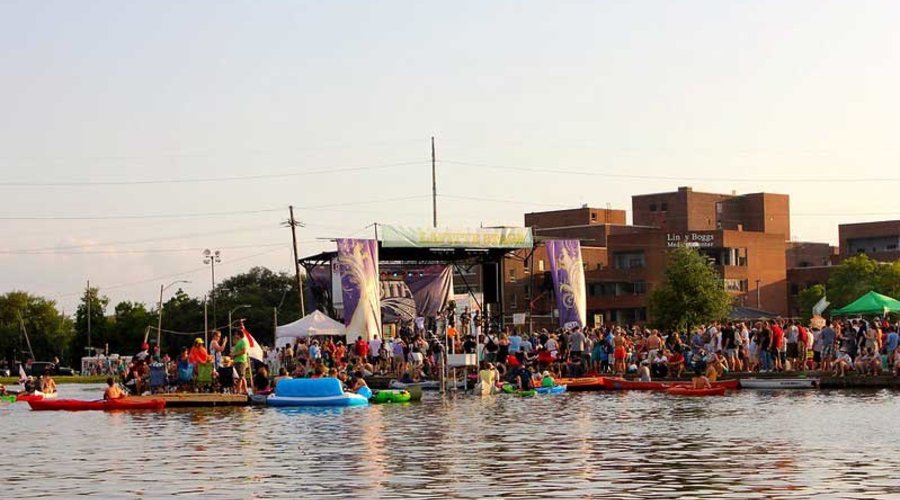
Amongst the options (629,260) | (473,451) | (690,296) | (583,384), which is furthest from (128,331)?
(473,451)

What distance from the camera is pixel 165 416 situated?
38688mm

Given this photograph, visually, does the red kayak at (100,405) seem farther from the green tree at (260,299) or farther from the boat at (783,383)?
the green tree at (260,299)

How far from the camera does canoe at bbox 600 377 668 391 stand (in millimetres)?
48531

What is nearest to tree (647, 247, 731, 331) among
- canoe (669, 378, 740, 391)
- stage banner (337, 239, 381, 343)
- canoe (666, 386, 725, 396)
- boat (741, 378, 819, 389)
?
Result: stage banner (337, 239, 381, 343)

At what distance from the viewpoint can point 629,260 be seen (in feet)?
445

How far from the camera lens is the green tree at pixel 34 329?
476ft

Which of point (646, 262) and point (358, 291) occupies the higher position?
point (646, 262)

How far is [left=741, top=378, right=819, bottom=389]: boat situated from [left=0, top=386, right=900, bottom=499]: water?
5.47 metres

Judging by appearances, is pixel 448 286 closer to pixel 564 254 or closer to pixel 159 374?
pixel 564 254

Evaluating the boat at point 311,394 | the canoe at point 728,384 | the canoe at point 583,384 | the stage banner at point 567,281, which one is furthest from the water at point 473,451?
the stage banner at point 567,281

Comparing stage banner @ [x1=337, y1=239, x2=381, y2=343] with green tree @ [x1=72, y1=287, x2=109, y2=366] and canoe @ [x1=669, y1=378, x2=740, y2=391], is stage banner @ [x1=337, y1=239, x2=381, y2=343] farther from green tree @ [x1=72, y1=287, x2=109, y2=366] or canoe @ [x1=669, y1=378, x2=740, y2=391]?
green tree @ [x1=72, y1=287, x2=109, y2=366]

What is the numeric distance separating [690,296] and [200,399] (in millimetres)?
63157

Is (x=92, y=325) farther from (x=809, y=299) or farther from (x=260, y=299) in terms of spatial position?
(x=809, y=299)

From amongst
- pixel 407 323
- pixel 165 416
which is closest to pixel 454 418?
pixel 165 416
